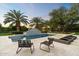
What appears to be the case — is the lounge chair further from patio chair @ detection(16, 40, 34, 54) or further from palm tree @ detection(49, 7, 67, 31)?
patio chair @ detection(16, 40, 34, 54)

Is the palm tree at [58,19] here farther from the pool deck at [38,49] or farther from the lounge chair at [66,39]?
the pool deck at [38,49]

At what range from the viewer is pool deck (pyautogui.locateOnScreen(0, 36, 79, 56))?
3.91 metres

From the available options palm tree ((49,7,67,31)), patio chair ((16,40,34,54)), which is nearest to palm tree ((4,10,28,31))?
patio chair ((16,40,34,54))

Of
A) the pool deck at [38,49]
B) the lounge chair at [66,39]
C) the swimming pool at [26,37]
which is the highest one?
the swimming pool at [26,37]

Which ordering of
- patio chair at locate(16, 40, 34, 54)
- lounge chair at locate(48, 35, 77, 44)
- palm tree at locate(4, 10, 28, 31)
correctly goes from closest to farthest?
1. patio chair at locate(16, 40, 34, 54)
2. palm tree at locate(4, 10, 28, 31)
3. lounge chair at locate(48, 35, 77, 44)

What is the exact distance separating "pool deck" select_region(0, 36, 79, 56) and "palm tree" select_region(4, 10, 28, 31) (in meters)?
0.66

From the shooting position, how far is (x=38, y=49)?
13.5ft

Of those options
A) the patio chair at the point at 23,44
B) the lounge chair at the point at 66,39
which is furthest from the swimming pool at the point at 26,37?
the lounge chair at the point at 66,39

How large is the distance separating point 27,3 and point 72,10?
1761 mm

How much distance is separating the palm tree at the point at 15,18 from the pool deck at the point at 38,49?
0.66 meters

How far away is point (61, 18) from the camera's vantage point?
4398 millimetres

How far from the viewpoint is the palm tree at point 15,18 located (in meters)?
4.24

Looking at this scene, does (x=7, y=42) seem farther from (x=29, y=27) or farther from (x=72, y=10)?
(x=72, y=10)

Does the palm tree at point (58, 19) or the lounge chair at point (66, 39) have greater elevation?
the palm tree at point (58, 19)
